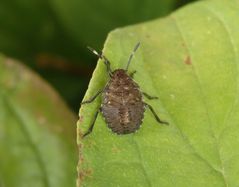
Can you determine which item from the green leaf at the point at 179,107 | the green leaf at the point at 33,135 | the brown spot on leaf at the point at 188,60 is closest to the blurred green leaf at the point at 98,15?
the green leaf at the point at 33,135

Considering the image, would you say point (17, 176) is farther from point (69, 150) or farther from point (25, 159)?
point (69, 150)

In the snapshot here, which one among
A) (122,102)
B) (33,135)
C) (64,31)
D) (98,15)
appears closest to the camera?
(122,102)

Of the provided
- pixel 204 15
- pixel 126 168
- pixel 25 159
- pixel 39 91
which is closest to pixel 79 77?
pixel 39 91

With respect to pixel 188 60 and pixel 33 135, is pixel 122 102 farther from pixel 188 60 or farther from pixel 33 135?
pixel 33 135

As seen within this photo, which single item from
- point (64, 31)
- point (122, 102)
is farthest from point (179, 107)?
point (64, 31)

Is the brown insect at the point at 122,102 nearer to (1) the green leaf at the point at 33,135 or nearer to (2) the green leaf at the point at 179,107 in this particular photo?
(2) the green leaf at the point at 179,107

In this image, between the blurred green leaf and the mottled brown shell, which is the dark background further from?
the mottled brown shell
